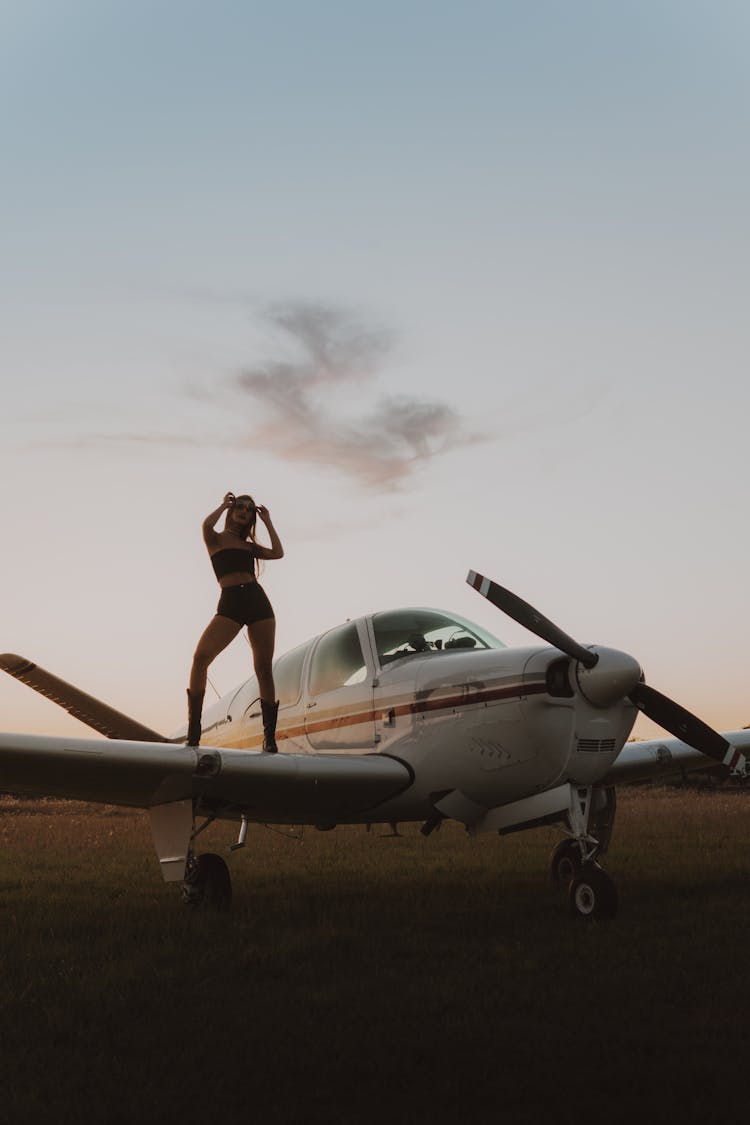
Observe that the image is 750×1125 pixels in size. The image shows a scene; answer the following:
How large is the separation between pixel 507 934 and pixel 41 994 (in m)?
3.43

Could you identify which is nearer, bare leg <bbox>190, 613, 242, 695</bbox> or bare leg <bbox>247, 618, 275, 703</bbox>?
bare leg <bbox>190, 613, 242, 695</bbox>

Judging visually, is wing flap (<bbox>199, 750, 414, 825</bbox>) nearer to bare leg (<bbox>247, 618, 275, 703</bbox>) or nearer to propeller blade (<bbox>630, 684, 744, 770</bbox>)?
bare leg (<bbox>247, 618, 275, 703</bbox>)

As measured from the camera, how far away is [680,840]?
14.4m

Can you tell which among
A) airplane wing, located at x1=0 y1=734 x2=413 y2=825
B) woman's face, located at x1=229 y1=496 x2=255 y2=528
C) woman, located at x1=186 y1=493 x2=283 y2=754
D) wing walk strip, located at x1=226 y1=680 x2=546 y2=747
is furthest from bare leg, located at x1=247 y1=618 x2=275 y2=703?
wing walk strip, located at x1=226 y1=680 x2=546 y2=747

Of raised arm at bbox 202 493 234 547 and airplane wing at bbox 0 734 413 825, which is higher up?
raised arm at bbox 202 493 234 547

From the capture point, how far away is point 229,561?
920 cm

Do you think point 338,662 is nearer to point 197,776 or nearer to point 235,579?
point 235,579

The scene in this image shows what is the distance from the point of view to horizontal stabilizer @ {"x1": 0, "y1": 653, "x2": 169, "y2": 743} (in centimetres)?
1030

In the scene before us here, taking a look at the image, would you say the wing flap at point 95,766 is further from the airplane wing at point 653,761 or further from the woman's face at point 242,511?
the airplane wing at point 653,761

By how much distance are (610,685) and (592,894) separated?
1649mm

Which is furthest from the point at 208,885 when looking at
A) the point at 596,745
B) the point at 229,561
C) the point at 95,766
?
the point at 596,745

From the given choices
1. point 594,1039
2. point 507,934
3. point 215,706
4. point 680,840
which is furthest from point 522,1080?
point 680,840

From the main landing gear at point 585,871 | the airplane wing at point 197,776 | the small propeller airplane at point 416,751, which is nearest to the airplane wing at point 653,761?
the small propeller airplane at point 416,751

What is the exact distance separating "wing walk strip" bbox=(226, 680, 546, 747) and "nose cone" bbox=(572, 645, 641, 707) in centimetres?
35
